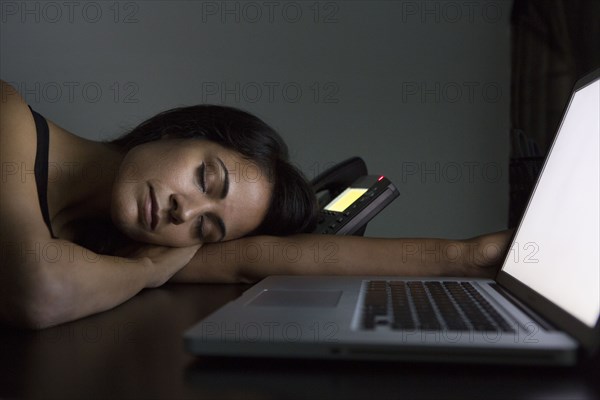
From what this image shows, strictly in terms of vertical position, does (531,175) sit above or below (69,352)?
above

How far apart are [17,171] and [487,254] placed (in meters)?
0.78

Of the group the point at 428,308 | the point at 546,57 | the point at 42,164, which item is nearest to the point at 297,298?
the point at 428,308

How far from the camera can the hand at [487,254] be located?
1096 mm

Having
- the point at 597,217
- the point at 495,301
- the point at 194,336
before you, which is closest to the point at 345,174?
the point at 495,301

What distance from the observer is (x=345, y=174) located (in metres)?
1.75

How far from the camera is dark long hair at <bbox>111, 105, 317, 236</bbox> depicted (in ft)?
4.22

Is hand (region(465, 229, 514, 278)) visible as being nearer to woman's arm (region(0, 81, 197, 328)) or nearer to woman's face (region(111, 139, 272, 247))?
woman's face (region(111, 139, 272, 247))

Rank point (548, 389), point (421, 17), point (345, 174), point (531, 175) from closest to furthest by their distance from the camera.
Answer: point (548, 389)
point (531, 175)
point (345, 174)
point (421, 17)

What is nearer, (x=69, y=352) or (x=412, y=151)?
(x=69, y=352)

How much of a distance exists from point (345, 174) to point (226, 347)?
125 cm

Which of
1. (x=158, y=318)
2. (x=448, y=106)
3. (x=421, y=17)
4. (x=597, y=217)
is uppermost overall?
(x=421, y=17)

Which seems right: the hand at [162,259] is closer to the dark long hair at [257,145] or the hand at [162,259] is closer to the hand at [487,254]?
the dark long hair at [257,145]

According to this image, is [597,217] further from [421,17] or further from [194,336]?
[421,17]

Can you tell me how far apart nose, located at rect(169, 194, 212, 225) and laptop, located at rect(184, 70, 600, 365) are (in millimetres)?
202
